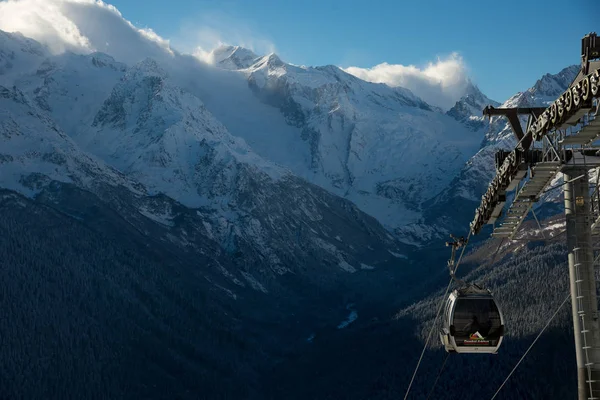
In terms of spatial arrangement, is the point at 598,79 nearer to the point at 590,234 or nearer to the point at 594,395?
the point at 590,234

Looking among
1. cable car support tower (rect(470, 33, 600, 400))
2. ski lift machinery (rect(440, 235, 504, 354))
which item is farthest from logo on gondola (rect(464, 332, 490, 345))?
cable car support tower (rect(470, 33, 600, 400))

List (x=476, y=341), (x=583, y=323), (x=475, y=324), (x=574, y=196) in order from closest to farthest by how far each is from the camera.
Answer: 1. (x=583, y=323)
2. (x=574, y=196)
3. (x=475, y=324)
4. (x=476, y=341)

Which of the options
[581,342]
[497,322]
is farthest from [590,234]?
[497,322]

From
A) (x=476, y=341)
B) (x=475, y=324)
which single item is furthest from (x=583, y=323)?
(x=476, y=341)

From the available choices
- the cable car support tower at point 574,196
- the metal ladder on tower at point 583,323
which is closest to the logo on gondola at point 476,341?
the cable car support tower at point 574,196

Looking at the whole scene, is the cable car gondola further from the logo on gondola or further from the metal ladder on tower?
the metal ladder on tower

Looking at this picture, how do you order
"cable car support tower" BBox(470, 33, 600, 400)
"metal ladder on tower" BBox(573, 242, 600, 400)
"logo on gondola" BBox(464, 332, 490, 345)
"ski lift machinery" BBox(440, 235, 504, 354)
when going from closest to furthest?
"cable car support tower" BBox(470, 33, 600, 400)
"metal ladder on tower" BBox(573, 242, 600, 400)
"ski lift machinery" BBox(440, 235, 504, 354)
"logo on gondola" BBox(464, 332, 490, 345)

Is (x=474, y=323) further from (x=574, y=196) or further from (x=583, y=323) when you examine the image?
(x=574, y=196)

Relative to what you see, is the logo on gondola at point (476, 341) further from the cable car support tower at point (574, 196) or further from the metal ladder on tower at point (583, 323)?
the metal ladder on tower at point (583, 323)
